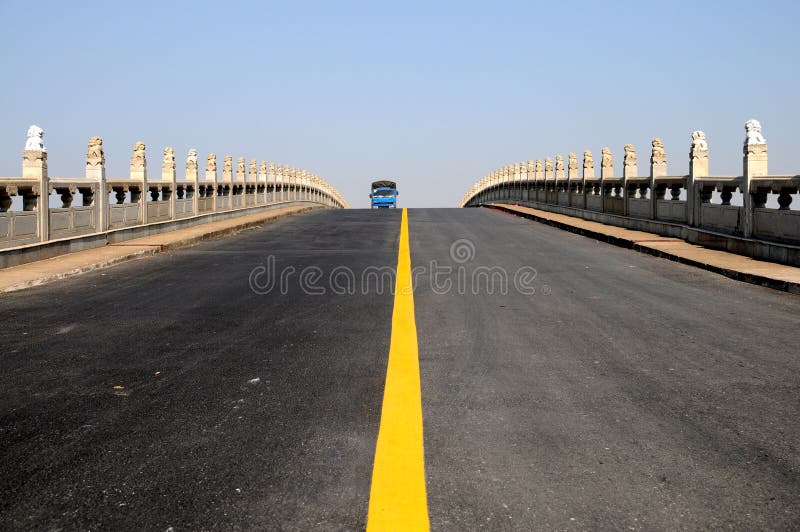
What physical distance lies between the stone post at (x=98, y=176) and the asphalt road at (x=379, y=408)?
7.76 m

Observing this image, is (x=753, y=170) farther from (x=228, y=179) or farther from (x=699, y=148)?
A: (x=228, y=179)

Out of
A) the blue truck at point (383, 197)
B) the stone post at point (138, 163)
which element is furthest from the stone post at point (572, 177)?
the blue truck at point (383, 197)

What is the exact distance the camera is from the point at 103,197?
17.0 m

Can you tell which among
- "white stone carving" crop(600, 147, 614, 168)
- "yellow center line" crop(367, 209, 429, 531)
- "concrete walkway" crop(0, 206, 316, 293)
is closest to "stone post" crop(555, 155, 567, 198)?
"white stone carving" crop(600, 147, 614, 168)

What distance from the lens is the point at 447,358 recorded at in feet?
19.0

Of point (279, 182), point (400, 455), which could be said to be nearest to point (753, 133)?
point (400, 455)

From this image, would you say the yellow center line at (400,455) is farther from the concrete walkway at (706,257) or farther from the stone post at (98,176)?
the stone post at (98,176)

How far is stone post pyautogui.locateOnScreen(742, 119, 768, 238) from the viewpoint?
46.2 feet

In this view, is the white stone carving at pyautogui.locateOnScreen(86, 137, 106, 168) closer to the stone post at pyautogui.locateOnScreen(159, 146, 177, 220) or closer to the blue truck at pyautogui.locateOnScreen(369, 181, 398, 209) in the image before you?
the stone post at pyautogui.locateOnScreen(159, 146, 177, 220)

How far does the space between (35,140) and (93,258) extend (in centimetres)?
274

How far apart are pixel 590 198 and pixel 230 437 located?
82.6 ft

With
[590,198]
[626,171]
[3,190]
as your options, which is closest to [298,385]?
[3,190]

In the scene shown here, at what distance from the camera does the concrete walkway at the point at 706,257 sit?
10703 mm

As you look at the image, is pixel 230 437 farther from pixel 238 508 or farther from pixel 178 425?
pixel 238 508
